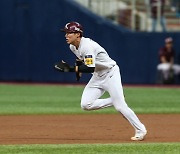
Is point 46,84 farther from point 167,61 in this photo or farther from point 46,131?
point 46,131

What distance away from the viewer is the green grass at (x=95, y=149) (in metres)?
8.49

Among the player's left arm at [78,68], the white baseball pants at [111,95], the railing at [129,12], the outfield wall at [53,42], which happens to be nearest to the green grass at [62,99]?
the outfield wall at [53,42]

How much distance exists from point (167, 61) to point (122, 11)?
264 cm

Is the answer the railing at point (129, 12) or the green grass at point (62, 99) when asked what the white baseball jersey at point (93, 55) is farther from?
the railing at point (129, 12)

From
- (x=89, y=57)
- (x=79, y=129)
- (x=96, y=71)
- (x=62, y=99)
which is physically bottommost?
(x=62, y=99)

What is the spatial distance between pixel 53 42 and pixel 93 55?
1464cm

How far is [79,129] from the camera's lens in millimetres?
11672

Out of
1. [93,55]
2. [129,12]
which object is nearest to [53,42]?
[129,12]

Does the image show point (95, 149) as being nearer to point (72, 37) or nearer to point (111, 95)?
point (111, 95)

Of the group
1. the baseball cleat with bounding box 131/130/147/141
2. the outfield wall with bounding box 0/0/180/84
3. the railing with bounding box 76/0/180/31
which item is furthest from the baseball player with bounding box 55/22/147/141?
the railing with bounding box 76/0/180/31

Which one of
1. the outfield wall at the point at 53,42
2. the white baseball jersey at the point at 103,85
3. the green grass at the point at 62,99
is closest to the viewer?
the white baseball jersey at the point at 103,85

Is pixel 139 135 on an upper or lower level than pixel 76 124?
upper

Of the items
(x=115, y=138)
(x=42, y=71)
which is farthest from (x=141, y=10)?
(x=115, y=138)

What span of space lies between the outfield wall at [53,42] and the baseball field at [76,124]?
2.93 metres
